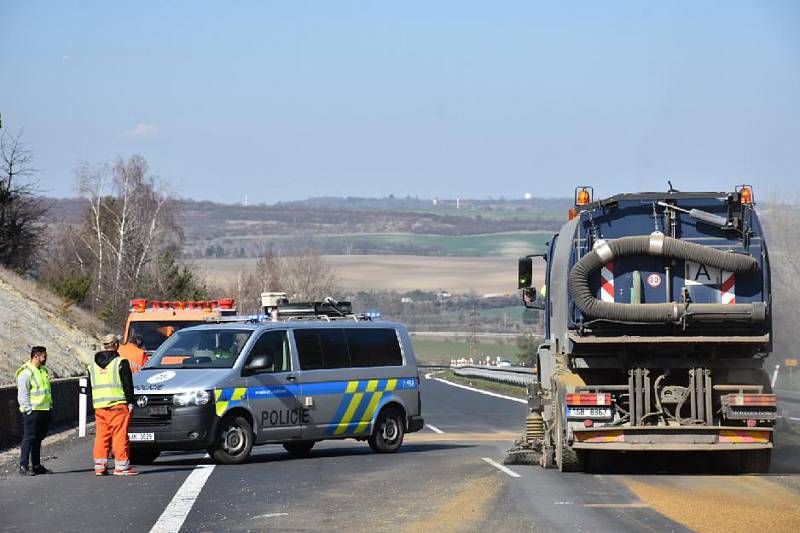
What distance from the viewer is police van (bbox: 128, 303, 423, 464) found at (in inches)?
735

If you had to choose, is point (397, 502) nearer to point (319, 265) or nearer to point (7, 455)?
point (7, 455)

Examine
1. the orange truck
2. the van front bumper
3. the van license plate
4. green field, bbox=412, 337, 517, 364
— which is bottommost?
green field, bbox=412, 337, 517, 364

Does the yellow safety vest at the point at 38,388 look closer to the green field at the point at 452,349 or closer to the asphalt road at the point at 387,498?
the asphalt road at the point at 387,498

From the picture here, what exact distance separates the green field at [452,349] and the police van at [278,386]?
86.0 metres

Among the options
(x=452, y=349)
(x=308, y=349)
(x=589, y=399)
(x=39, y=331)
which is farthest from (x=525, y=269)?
(x=452, y=349)

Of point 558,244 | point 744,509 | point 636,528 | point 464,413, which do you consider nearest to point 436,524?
point 636,528

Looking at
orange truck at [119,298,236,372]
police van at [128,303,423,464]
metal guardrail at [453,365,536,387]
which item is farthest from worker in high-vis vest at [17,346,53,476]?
metal guardrail at [453,365,536,387]

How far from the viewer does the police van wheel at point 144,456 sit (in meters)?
19.4

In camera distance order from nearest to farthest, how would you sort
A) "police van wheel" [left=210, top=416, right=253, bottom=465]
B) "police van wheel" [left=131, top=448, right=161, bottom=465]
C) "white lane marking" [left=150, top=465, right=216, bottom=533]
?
"white lane marking" [left=150, top=465, right=216, bottom=533] < "police van wheel" [left=210, top=416, right=253, bottom=465] < "police van wheel" [left=131, top=448, right=161, bottom=465]

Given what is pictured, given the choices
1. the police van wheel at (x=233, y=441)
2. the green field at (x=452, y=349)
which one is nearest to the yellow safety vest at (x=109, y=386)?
the police van wheel at (x=233, y=441)

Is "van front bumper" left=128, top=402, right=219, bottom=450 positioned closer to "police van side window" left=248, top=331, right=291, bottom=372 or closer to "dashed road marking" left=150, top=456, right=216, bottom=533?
"dashed road marking" left=150, top=456, right=216, bottom=533

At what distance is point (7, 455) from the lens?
853 inches

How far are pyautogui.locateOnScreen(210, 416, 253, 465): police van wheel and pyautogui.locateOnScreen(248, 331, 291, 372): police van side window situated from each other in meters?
0.96

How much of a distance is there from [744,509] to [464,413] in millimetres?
23783
